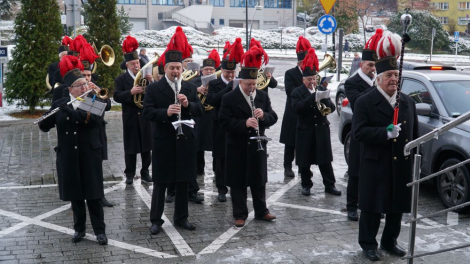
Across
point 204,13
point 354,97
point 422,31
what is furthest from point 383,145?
point 204,13

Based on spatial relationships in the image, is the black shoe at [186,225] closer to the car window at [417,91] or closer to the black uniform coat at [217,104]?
the black uniform coat at [217,104]

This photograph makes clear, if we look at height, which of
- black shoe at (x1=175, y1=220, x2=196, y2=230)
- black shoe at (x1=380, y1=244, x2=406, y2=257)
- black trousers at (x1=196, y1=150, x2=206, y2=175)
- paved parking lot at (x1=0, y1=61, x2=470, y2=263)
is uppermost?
black trousers at (x1=196, y1=150, x2=206, y2=175)

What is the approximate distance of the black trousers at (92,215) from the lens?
269 inches

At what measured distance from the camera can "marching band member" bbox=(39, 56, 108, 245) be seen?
6.68 meters

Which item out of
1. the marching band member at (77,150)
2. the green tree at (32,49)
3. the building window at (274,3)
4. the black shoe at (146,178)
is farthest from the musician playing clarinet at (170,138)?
the building window at (274,3)

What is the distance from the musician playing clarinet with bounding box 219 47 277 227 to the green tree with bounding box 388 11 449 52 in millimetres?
50367

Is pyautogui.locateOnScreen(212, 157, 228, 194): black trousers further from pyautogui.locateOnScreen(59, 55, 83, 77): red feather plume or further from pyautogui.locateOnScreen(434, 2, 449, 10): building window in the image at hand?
pyautogui.locateOnScreen(434, 2, 449, 10): building window

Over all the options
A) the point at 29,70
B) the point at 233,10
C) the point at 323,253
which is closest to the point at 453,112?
the point at 323,253

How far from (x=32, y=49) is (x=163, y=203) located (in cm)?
1191

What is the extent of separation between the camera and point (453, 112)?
330 inches

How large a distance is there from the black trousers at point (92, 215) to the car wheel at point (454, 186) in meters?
4.47

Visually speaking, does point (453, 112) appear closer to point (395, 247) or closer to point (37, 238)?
point (395, 247)

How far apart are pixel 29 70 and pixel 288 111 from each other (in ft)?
33.5

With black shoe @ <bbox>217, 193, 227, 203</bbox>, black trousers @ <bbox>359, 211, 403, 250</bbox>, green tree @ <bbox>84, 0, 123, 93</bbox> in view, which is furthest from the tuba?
green tree @ <bbox>84, 0, 123, 93</bbox>
